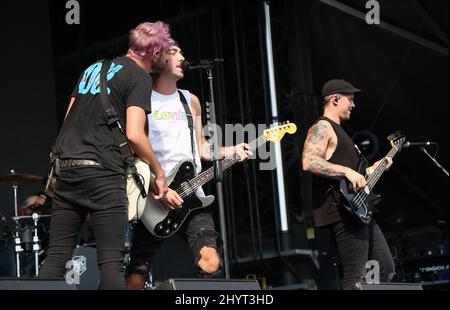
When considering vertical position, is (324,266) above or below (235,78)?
below

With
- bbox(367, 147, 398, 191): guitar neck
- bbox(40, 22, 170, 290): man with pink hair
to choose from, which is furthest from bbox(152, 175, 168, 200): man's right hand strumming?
bbox(367, 147, 398, 191): guitar neck

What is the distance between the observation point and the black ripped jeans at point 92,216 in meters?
3.98

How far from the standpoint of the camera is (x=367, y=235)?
17.6ft

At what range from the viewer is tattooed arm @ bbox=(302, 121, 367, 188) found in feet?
17.5

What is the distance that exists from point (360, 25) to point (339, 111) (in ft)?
→ 10.9

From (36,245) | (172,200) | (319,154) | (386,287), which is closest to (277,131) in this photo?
(319,154)

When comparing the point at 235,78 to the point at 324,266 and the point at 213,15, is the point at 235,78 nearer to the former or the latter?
the point at 213,15

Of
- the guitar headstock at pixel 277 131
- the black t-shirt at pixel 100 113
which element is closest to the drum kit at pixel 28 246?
the guitar headstock at pixel 277 131

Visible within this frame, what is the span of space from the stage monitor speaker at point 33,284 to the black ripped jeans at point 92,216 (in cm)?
70

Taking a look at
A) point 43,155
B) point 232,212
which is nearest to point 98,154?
point 43,155

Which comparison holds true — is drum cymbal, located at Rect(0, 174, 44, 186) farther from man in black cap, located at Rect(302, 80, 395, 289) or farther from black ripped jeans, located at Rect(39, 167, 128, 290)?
black ripped jeans, located at Rect(39, 167, 128, 290)

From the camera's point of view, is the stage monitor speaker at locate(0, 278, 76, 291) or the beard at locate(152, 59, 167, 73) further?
the beard at locate(152, 59, 167, 73)

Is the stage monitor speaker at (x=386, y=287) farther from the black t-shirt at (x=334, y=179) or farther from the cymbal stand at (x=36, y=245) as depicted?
the cymbal stand at (x=36, y=245)

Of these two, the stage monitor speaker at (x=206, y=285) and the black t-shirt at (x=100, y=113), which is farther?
the black t-shirt at (x=100, y=113)
